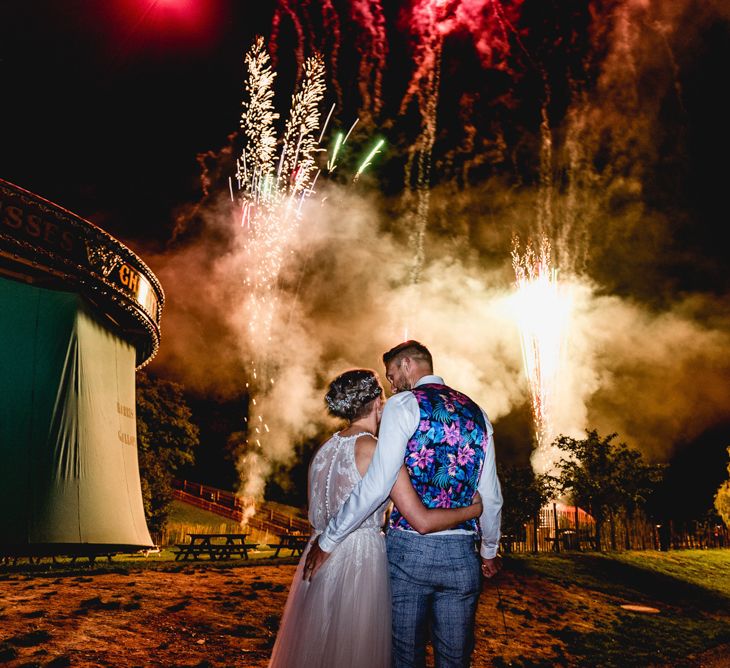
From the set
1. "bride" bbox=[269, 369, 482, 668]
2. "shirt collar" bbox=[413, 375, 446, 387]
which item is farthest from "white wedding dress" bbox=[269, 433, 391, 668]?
"shirt collar" bbox=[413, 375, 446, 387]

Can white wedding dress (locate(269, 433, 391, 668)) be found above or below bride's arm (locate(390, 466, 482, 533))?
below

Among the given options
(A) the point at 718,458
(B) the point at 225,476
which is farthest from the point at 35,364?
(A) the point at 718,458

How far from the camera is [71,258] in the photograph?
9.39 meters

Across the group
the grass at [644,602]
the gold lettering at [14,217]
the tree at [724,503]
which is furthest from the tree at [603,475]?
the gold lettering at [14,217]

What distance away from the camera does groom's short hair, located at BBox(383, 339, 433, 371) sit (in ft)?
10.1

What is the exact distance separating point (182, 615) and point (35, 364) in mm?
5210

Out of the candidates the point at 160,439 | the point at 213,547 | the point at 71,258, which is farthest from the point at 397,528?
the point at 160,439

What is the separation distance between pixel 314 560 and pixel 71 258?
8.49 meters

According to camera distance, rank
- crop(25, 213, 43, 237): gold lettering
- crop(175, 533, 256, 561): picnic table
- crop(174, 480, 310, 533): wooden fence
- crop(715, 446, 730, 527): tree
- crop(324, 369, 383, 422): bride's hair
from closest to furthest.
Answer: crop(324, 369, 383, 422): bride's hair → crop(25, 213, 43, 237): gold lettering → crop(175, 533, 256, 561): picnic table → crop(174, 480, 310, 533): wooden fence → crop(715, 446, 730, 527): tree

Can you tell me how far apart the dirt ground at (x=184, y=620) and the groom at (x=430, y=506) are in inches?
108

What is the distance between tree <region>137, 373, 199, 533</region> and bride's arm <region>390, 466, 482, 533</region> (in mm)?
19875

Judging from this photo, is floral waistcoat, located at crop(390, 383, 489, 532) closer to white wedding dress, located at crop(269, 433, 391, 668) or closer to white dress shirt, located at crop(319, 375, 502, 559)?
white dress shirt, located at crop(319, 375, 502, 559)

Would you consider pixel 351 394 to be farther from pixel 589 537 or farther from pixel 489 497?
pixel 589 537

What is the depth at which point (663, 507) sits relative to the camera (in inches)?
1721
